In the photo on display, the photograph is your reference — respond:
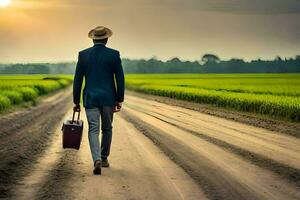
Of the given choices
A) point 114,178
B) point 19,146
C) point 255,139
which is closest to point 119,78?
point 114,178

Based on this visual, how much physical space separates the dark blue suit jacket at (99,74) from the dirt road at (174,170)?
1.10m

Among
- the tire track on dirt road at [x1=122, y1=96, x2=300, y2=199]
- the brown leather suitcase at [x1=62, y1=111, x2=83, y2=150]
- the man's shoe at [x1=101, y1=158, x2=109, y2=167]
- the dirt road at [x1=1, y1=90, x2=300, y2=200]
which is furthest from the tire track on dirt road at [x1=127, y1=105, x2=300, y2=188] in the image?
the brown leather suitcase at [x1=62, y1=111, x2=83, y2=150]

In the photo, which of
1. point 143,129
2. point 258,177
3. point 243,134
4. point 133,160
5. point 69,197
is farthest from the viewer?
point 143,129

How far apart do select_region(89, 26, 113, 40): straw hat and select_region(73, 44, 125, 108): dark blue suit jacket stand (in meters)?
0.13

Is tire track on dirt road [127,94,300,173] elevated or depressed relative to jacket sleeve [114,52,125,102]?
depressed

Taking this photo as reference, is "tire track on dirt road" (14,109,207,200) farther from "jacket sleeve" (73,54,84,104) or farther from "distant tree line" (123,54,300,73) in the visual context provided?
"distant tree line" (123,54,300,73)

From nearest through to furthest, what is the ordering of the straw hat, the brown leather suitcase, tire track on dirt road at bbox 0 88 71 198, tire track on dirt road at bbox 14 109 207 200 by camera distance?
1. tire track on dirt road at bbox 14 109 207 200
2. tire track on dirt road at bbox 0 88 71 198
3. the straw hat
4. the brown leather suitcase

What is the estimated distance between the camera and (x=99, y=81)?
8.82 m

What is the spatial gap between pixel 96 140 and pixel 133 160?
128 centimetres

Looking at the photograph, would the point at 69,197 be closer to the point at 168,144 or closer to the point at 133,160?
the point at 133,160

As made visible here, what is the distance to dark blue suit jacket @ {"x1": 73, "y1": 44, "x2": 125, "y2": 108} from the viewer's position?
8.76 m

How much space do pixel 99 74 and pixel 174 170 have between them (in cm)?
186

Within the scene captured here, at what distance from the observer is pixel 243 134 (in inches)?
574

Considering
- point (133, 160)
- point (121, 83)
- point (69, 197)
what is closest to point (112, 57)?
point (121, 83)
